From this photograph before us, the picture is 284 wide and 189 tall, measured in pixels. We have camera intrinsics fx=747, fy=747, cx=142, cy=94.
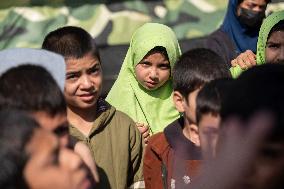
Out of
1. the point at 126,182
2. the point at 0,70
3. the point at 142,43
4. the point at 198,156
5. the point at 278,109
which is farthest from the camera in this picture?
the point at 142,43

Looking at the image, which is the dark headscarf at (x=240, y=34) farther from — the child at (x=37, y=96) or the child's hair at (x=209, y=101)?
the child at (x=37, y=96)

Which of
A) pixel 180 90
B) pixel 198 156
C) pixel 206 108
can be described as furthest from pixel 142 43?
pixel 206 108

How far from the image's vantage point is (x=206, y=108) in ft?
8.80

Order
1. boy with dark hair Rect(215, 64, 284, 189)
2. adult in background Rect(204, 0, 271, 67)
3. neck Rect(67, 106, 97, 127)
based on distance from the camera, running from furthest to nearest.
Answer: adult in background Rect(204, 0, 271, 67) < neck Rect(67, 106, 97, 127) < boy with dark hair Rect(215, 64, 284, 189)

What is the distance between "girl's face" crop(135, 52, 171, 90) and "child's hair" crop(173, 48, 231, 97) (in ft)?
0.79

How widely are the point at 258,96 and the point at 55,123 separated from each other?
0.72 m

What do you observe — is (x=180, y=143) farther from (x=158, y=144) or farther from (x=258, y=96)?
(x=258, y=96)

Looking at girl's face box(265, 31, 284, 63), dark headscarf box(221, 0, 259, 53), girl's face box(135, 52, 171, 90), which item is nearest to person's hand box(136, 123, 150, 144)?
girl's face box(135, 52, 171, 90)

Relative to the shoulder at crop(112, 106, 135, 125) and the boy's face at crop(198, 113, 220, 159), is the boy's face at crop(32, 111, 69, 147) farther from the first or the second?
the shoulder at crop(112, 106, 135, 125)

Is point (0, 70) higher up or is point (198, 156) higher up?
point (0, 70)

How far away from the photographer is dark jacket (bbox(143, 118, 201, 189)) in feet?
10.2

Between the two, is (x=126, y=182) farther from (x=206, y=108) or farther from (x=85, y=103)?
(x=206, y=108)

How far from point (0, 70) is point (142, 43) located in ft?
4.28

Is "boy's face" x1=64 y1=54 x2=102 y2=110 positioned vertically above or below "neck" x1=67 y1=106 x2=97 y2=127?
above
